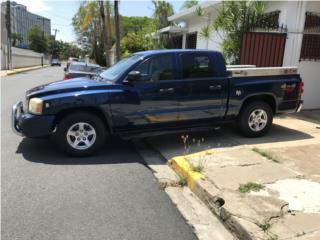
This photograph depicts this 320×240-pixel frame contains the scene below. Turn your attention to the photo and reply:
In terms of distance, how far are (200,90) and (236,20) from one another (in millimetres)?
4651

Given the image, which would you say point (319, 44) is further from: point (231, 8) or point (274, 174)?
point (274, 174)

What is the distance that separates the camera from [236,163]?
18.4ft

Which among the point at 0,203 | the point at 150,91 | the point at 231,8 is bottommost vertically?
the point at 0,203

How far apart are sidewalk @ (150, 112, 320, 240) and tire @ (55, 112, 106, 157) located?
125 cm

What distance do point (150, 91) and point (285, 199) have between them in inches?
120

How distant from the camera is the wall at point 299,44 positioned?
9703mm

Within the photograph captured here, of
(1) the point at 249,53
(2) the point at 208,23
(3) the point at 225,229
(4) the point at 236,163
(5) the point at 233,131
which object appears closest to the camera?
(3) the point at 225,229

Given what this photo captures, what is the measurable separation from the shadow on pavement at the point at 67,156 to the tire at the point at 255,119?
7.71ft

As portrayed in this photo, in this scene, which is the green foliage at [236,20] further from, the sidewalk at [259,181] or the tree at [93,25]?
the tree at [93,25]

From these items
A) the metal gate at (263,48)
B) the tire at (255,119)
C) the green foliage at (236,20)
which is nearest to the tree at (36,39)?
the green foliage at (236,20)

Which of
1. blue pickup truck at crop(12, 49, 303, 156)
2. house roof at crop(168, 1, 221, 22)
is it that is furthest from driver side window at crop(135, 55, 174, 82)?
house roof at crop(168, 1, 221, 22)

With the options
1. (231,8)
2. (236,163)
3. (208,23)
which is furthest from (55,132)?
(208,23)

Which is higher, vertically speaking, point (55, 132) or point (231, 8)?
point (231, 8)

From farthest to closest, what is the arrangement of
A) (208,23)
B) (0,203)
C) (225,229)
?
(208,23), (0,203), (225,229)
